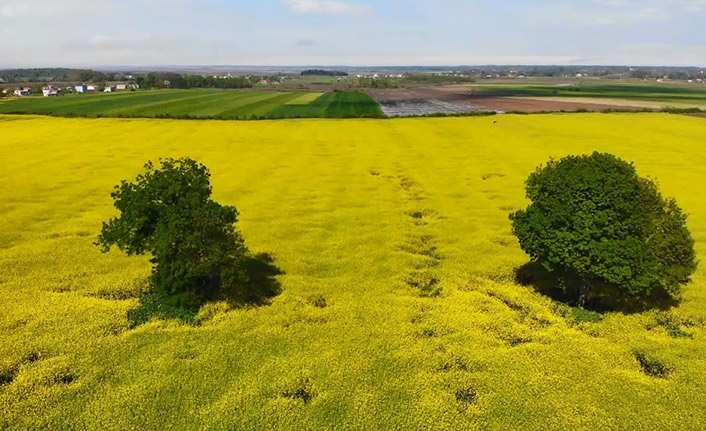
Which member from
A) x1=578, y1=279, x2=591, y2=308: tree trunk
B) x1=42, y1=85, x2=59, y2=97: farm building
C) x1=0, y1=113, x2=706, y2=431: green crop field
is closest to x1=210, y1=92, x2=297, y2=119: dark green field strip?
x1=0, y1=113, x2=706, y2=431: green crop field

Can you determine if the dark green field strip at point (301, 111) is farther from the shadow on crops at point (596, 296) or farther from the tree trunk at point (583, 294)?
the tree trunk at point (583, 294)

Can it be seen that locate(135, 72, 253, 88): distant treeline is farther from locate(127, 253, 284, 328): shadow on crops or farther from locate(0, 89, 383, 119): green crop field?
locate(127, 253, 284, 328): shadow on crops

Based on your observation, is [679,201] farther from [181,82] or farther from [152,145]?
[181,82]

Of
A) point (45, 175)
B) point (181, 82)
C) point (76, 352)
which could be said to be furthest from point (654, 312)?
point (181, 82)

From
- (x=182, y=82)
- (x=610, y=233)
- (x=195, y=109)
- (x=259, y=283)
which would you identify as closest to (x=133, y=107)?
(x=195, y=109)

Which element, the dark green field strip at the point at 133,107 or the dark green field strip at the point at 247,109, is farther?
the dark green field strip at the point at 247,109

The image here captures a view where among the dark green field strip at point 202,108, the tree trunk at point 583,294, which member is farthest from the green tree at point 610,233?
the dark green field strip at point 202,108
